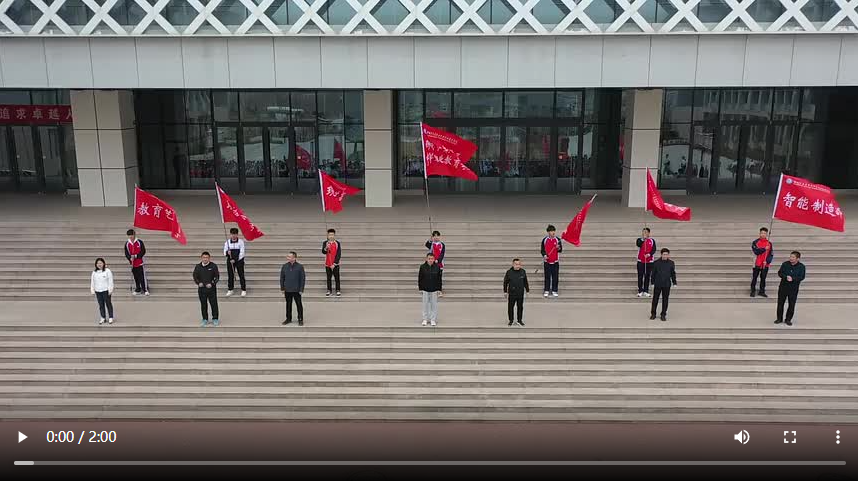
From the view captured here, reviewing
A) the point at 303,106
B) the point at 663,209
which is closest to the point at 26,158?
the point at 303,106

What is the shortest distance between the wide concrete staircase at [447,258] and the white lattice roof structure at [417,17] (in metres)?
4.91

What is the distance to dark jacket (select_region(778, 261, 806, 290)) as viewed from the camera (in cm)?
1230

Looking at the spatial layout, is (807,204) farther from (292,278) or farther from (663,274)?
(292,278)

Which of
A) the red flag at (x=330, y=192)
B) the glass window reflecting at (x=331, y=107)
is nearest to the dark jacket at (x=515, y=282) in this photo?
the red flag at (x=330, y=192)

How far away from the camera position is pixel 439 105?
23250 millimetres

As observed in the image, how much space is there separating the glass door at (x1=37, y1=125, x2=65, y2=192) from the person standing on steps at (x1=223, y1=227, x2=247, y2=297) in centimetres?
1307

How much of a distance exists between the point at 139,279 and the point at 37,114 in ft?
41.4

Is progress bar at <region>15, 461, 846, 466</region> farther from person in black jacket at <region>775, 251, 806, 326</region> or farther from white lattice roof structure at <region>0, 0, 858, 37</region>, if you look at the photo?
white lattice roof structure at <region>0, 0, 858, 37</region>

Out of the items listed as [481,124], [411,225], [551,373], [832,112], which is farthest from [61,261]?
[832,112]

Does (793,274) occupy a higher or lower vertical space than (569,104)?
lower

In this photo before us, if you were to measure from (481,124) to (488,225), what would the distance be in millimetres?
6595

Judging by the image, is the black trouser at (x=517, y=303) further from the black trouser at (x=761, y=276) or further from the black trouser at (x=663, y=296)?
the black trouser at (x=761, y=276)

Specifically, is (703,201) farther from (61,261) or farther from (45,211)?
(45,211)

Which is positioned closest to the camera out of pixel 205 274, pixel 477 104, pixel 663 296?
Result: pixel 205 274
